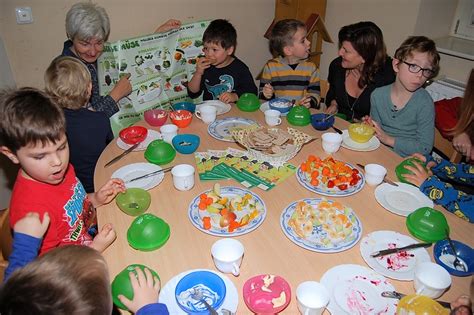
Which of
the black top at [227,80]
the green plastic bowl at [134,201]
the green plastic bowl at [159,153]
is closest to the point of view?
the green plastic bowl at [134,201]

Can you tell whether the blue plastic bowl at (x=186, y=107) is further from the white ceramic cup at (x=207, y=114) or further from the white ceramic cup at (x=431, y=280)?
the white ceramic cup at (x=431, y=280)

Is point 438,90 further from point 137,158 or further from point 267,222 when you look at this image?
point 137,158

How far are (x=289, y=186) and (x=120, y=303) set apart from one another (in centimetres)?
81

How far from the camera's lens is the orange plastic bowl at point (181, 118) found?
1913 mm

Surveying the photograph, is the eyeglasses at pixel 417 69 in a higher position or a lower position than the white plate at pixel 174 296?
higher

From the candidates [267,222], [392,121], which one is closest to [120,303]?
[267,222]

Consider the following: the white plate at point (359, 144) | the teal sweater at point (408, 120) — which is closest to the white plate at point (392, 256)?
the white plate at point (359, 144)

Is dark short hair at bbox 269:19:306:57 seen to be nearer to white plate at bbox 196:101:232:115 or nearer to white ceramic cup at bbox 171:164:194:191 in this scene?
white plate at bbox 196:101:232:115

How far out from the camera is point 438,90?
2.79 m

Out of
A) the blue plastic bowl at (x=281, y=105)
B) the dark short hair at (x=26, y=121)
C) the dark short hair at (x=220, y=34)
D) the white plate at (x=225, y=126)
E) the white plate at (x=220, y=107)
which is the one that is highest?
the dark short hair at (x=220, y=34)

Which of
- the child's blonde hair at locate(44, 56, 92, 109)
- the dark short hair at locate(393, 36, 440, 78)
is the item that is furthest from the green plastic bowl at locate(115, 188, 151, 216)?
the dark short hair at locate(393, 36, 440, 78)

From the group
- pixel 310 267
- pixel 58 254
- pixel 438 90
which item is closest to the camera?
pixel 58 254

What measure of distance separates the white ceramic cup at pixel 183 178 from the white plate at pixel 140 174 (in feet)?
0.32

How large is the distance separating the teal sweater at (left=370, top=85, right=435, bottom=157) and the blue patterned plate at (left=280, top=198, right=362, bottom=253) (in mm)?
851
